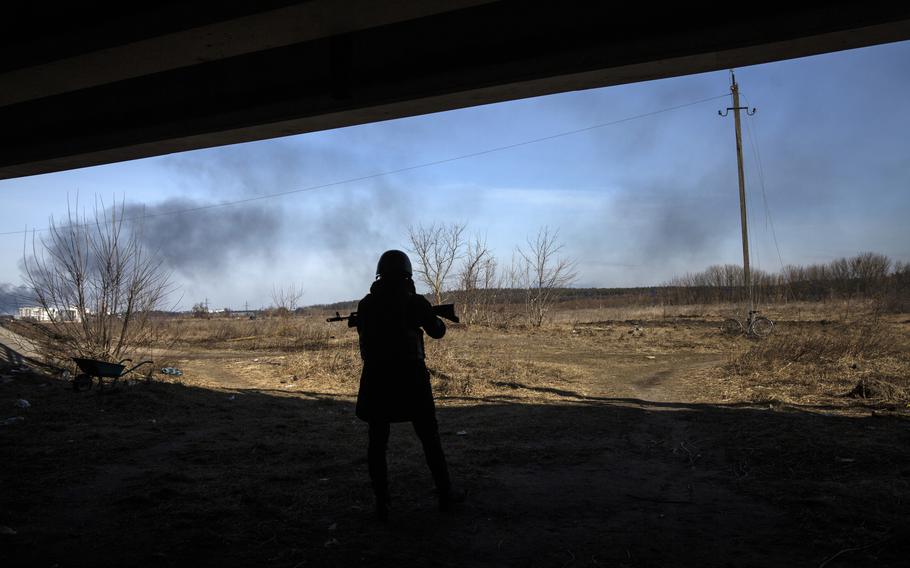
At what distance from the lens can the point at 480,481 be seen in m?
5.07

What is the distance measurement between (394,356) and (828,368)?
33.0 feet

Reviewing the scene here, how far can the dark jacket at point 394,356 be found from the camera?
13.0 ft

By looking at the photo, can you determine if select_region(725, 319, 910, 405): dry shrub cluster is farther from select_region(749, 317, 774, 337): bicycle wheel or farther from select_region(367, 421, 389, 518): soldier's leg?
select_region(367, 421, 389, 518): soldier's leg

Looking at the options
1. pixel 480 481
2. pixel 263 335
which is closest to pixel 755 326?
pixel 480 481

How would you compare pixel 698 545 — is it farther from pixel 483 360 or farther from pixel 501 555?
pixel 483 360

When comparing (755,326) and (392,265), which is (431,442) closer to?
(392,265)

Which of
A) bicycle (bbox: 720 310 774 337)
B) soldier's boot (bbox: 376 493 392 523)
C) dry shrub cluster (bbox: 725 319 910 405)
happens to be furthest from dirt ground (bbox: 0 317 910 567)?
bicycle (bbox: 720 310 774 337)

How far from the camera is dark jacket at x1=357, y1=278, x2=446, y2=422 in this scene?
3.98 m

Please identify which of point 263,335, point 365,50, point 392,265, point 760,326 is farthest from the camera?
point 263,335

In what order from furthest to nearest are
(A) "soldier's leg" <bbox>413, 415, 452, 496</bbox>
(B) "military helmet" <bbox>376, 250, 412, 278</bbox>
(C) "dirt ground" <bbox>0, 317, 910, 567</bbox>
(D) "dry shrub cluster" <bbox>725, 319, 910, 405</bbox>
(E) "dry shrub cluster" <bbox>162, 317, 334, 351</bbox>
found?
(E) "dry shrub cluster" <bbox>162, 317, 334, 351</bbox> → (D) "dry shrub cluster" <bbox>725, 319, 910, 405</bbox> → (B) "military helmet" <bbox>376, 250, 412, 278</bbox> → (A) "soldier's leg" <bbox>413, 415, 452, 496</bbox> → (C) "dirt ground" <bbox>0, 317, 910, 567</bbox>

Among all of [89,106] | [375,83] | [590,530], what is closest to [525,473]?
[590,530]

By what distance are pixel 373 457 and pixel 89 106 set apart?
4882 mm

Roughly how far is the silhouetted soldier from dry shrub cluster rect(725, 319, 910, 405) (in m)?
7.19

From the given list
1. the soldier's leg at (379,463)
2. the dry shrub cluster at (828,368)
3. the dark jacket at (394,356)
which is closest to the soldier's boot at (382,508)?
the soldier's leg at (379,463)
